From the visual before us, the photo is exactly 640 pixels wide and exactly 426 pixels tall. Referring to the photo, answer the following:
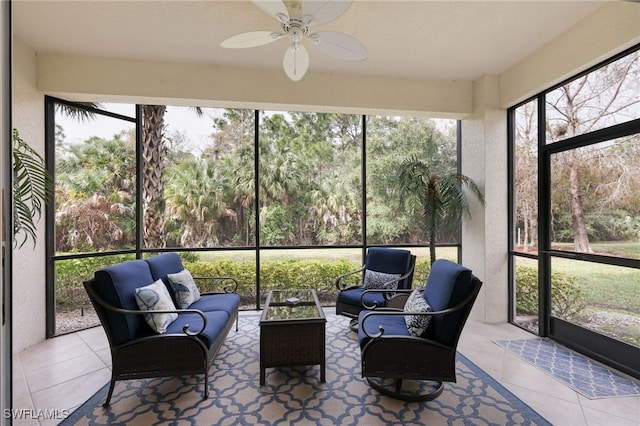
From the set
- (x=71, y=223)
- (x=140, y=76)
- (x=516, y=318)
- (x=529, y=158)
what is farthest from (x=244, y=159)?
(x=516, y=318)

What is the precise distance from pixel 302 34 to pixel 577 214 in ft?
10.3

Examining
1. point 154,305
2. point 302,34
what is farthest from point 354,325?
point 302,34

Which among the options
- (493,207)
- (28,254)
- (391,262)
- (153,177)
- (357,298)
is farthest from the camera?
(153,177)

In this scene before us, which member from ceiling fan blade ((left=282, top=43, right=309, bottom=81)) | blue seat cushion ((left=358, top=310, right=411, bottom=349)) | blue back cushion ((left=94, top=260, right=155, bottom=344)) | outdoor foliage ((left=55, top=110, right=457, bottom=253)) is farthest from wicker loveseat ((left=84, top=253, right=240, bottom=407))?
ceiling fan blade ((left=282, top=43, right=309, bottom=81))

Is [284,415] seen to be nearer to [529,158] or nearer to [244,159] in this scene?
[244,159]

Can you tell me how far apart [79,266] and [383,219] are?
3.93m

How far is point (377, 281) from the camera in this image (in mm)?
3484

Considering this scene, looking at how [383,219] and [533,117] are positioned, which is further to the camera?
[383,219]

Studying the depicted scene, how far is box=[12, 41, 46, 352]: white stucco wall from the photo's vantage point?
3.02m

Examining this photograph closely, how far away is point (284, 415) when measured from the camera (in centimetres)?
207

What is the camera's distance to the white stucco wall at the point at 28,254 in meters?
3.02

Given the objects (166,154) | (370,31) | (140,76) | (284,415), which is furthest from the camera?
(166,154)

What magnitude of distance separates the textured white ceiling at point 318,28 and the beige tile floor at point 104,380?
3.12 metres

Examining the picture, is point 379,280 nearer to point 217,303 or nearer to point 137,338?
point 217,303
